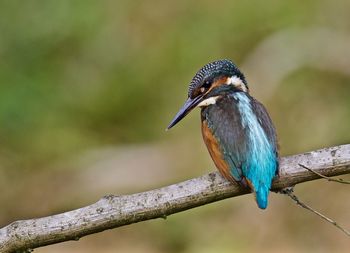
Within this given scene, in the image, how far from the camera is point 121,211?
2949 millimetres

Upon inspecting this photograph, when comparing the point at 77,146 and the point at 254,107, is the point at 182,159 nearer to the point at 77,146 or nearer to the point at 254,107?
the point at 77,146

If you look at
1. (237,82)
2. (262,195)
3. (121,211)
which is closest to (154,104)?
(237,82)

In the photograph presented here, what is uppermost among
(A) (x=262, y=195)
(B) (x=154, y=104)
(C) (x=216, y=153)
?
(B) (x=154, y=104)

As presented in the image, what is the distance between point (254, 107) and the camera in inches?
136

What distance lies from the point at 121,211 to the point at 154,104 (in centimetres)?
405

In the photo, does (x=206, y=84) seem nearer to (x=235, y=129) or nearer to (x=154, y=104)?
(x=235, y=129)

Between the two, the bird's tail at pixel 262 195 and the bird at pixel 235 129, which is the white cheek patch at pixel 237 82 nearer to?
the bird at pixel 235 129

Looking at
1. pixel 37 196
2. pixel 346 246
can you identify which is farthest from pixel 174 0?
pixel 346 246

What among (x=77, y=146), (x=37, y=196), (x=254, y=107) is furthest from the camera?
(x=77, y=146)

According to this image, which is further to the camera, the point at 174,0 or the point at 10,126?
the point at 174,0

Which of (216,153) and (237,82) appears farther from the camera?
(237,82)

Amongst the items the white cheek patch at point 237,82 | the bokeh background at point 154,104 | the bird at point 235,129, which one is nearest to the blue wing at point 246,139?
the bird at point 235,129

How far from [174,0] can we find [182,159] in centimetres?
217

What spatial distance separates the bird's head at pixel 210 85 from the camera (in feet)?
11.7
